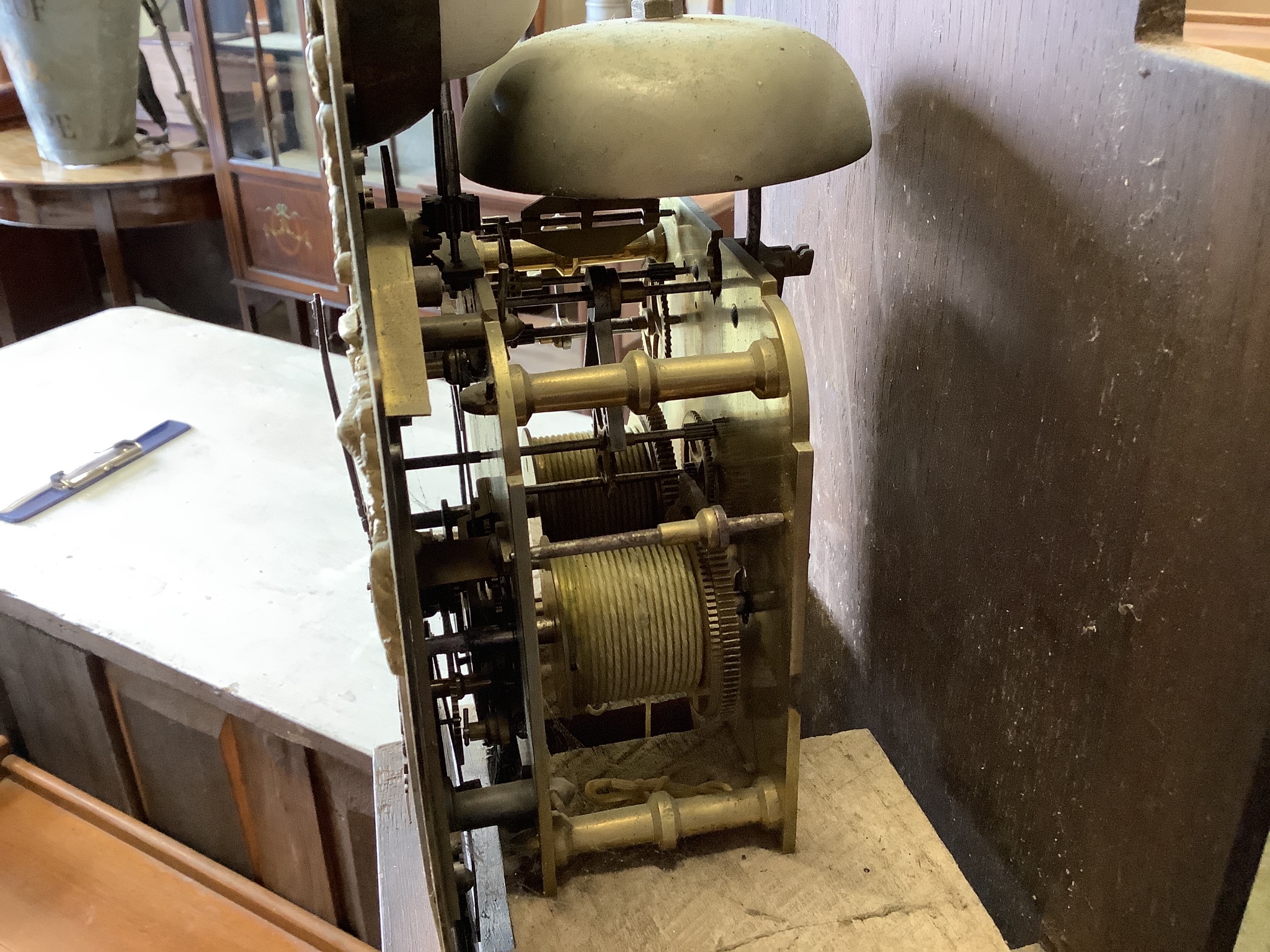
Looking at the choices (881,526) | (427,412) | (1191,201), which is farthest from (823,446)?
(427,412)

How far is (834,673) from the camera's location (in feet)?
4.64

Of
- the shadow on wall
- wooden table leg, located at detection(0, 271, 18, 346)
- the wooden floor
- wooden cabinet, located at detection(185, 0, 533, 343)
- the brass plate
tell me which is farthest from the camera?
wooden table leg, located at detection(0, 271, 18, 346)

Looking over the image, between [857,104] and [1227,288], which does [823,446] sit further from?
[1227,288]

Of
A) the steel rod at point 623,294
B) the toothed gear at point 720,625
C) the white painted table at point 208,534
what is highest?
the steel rod at point 623,294

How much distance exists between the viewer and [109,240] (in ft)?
10.4

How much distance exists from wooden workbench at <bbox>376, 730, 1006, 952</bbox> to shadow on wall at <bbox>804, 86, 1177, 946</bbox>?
0.09 m

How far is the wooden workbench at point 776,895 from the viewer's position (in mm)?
925

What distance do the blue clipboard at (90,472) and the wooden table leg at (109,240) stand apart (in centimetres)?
127

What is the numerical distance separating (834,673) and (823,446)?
0.31 meters

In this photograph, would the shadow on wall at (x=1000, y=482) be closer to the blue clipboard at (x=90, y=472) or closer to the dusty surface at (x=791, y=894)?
the dusty surface at (x=791, y=894)

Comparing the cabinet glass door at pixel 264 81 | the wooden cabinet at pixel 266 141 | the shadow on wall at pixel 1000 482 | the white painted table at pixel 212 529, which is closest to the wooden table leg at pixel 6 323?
the wooden cabinet at pixel 266 141

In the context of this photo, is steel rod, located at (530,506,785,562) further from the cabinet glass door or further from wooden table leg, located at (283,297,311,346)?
wooden table leg, located at (283,297,311,346)

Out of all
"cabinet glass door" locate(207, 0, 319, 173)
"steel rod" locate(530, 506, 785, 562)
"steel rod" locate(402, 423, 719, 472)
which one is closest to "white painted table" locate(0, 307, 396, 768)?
"steel rod" locate(402, 423, 719, 472)

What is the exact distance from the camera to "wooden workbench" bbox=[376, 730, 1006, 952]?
0.92 m
